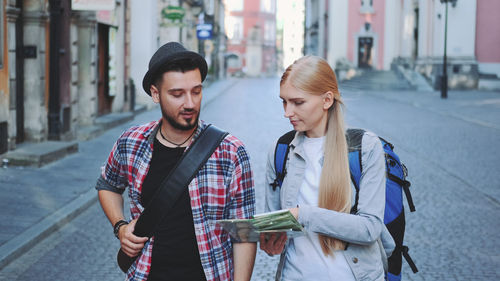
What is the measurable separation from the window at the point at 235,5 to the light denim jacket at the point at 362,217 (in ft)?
316

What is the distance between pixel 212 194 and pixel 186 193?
0.09 metres

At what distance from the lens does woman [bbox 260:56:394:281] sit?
262cm

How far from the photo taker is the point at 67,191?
29.1ft

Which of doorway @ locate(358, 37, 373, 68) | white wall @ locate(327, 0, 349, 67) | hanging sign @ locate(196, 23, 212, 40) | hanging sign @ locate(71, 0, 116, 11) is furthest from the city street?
white wall @ locate(327, 0, 349, 67)

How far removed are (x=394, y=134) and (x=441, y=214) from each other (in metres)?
8.97

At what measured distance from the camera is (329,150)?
2678 millimetres

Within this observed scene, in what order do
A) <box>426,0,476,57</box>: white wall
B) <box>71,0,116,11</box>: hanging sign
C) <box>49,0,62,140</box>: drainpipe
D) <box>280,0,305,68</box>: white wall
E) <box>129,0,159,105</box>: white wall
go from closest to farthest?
<box>71,0,116,11</box>: hanging sign → <box>49,0,62,140</box>: drainpipe → <box>129,0,159,105</box>: white wall → <box>426,0,476,57</box>: white wall → <box>280,0,305,68</box>: white wall

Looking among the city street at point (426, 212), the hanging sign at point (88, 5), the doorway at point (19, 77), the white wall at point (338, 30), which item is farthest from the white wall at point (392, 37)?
the doorway at point (19, 77)

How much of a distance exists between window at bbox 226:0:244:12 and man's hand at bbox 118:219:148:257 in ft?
316

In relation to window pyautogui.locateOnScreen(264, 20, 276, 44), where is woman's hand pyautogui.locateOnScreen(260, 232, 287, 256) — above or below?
below

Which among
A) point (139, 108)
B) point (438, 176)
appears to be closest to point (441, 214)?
point (438, 176)

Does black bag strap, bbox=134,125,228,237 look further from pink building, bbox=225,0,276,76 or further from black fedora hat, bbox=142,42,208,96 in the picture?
pink building, bbox=225,0,276,76

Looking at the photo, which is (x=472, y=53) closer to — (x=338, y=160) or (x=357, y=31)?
(x=357, y=31)

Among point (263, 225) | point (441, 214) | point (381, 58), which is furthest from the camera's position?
point (381, 58)
